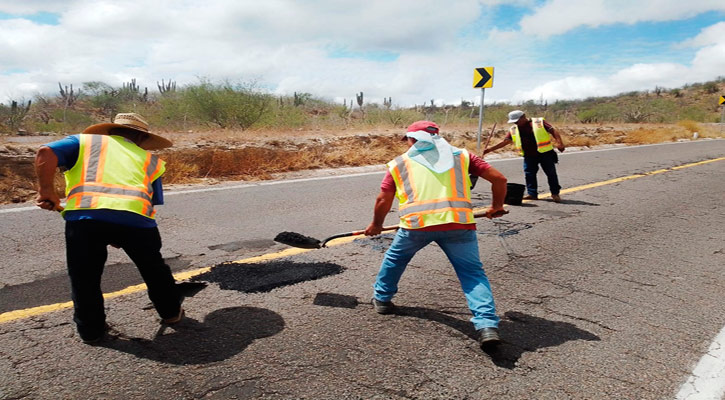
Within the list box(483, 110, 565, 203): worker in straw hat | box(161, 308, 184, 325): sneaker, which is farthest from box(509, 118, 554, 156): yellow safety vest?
box(161, 308, 184, 325): sneaker

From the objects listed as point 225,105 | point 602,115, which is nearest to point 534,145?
point 225,105

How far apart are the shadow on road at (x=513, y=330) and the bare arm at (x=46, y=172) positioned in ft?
6.23

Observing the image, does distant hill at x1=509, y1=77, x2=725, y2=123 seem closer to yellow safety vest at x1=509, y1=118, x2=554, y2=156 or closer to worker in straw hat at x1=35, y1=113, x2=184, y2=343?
yellow safety vest at x1=509, y1=118, x2=554, y2=156

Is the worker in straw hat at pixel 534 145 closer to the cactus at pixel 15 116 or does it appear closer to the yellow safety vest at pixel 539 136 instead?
the yellow safety vest at pixel 539 136

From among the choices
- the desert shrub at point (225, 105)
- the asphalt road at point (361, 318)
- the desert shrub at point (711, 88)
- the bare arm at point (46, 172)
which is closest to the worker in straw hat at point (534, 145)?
the asphalt road at point (361, 318)

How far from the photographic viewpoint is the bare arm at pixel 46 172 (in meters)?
2.84

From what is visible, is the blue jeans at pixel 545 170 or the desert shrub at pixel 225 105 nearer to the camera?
the blue jeans at pixel 545 170

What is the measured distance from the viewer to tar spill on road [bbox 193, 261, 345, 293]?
4.05m

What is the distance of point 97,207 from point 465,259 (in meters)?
2.28

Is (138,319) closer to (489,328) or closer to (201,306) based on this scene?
(201,306)

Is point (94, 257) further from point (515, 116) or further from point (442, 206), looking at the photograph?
point (515, 116)

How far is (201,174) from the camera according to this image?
31.9 ft

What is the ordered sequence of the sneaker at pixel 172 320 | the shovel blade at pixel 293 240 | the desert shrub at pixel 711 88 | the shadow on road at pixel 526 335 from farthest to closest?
the desert shrub at pixel 711 88 → the shovel blade at pixel 293 240 → the sneaker at pixel 172 320 → the shadow on road at pixel 526 335

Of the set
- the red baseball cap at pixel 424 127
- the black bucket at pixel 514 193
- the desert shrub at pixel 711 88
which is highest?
the desert shrub at pixel 711 88
